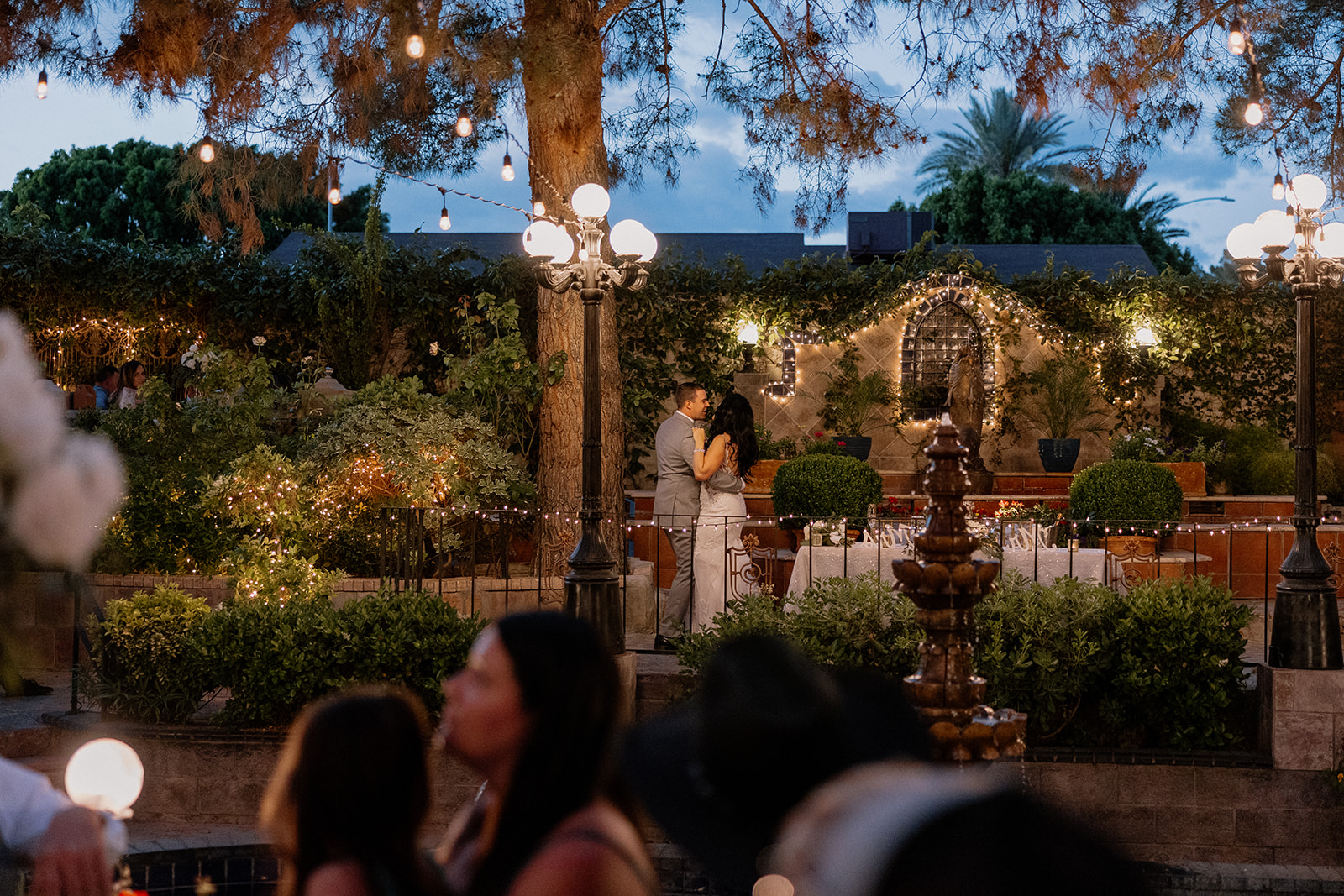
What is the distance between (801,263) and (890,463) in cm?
273

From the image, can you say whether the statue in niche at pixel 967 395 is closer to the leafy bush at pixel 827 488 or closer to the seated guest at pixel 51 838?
the leafy bush at pixel 827 488

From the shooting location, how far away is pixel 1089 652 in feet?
18.6

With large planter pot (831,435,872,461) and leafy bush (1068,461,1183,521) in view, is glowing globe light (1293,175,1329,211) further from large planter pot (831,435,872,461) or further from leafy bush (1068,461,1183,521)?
large planter pot (831,435,872,461)

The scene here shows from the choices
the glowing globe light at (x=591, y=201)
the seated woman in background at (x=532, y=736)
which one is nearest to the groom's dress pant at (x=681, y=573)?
the glowing globe light at (x=591, y=201)

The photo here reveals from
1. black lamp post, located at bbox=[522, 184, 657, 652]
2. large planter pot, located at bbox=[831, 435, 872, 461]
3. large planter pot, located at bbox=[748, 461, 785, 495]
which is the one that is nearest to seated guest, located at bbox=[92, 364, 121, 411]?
large planter pot, located at bbox=[748, 461, 785, 495]

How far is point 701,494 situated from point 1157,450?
6.44 metres

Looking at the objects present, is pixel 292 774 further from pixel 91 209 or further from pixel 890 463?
pixel 91 209

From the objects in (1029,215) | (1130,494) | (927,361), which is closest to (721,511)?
(1130,494)

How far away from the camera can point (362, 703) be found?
166 centimetres

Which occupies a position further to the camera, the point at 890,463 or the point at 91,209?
the point at 91,209

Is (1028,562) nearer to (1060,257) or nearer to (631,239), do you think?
(631,239)

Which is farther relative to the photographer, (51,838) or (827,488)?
(827,488)

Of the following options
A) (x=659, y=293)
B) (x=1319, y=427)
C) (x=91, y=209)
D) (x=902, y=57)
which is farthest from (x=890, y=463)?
(x=91, y=209)

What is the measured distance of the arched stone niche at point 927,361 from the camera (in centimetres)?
1416
